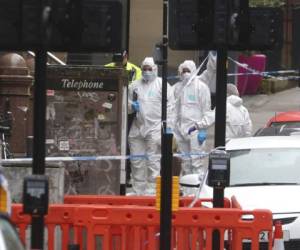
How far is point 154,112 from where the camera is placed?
1477 centimetres

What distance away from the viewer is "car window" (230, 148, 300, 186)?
33.2 feet

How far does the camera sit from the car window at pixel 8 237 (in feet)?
15.1

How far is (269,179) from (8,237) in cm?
577

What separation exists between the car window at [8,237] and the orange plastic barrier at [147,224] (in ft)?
8.20

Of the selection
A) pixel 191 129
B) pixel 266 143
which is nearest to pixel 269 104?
pixel 191 129

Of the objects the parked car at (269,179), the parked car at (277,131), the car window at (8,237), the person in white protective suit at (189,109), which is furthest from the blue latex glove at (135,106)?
the car window at (8,237)

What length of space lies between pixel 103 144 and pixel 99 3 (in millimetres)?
5947

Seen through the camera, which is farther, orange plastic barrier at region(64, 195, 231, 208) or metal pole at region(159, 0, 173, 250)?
orange plastic barrier at region(64, 195, 231, 208)

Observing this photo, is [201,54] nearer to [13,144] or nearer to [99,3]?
[13,144]

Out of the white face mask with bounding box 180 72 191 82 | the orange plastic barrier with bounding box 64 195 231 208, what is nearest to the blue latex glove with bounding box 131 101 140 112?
the white face mask with bounding box 180 72 191 82

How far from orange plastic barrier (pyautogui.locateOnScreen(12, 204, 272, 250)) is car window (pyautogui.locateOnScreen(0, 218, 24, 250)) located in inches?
98.4

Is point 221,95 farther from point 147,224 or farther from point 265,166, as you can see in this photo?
point 265,166

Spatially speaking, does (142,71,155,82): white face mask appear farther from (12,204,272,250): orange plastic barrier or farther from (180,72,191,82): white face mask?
(12,204,272,250): orange plastic barrier

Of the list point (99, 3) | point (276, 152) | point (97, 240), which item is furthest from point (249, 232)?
point (276, 152)
